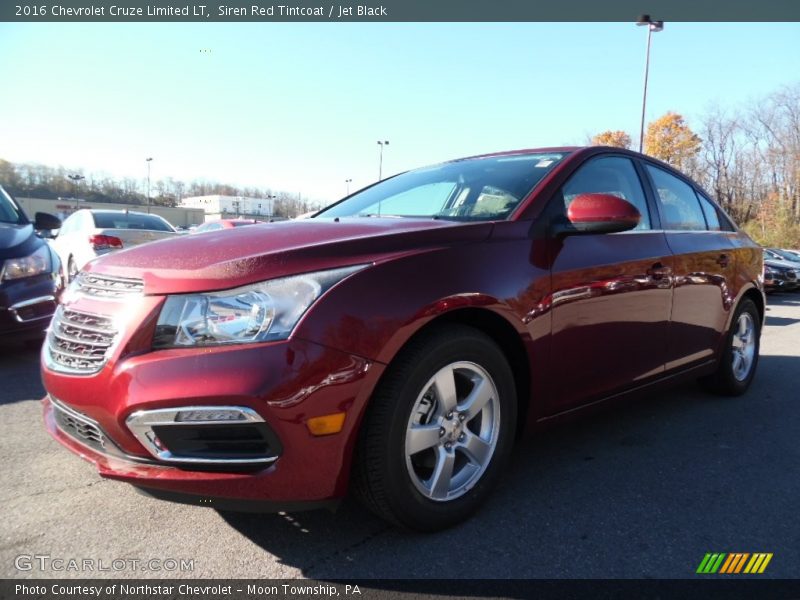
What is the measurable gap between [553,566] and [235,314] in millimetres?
1420

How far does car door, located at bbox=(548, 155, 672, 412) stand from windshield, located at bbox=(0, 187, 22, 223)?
5092mm

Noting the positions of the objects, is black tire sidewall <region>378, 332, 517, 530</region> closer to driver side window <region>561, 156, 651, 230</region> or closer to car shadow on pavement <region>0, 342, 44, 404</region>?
driver side window <region>561, 156, 651, 230</region>

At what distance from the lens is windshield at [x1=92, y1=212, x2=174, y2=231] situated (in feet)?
28.4

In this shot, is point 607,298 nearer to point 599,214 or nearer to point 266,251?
point 599,214

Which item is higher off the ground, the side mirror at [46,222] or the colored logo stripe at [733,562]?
the side mirror at [46,222]

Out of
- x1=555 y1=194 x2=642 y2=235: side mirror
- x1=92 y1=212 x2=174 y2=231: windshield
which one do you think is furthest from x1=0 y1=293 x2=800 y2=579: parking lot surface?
x1=92 y1=212 x2=174 y2=231: windshield

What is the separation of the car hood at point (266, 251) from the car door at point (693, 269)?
5.32 ft

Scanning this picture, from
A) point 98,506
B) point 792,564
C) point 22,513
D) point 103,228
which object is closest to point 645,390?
point 792,564

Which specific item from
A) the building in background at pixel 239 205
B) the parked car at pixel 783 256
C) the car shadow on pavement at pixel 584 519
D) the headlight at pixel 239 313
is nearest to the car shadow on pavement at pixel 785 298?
the parked car at pixel 783 256

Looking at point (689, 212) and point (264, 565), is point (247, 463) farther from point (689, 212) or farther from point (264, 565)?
point (689, 212)

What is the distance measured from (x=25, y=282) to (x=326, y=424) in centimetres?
404

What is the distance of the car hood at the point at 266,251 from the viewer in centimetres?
190

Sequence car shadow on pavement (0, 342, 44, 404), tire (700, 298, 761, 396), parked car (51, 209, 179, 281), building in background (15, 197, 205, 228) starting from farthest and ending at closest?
building in background (15, 197, 205, 228) → parked car (51, 209, 179, 281) → tire (700, 298, 761, 396) → car shadow on pavement (0, 342, 44, 404)

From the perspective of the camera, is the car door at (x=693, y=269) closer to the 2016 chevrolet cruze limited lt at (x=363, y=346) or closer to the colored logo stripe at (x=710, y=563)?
the 2016 chevrolet cruze limited lt at (x=363, y=346)
